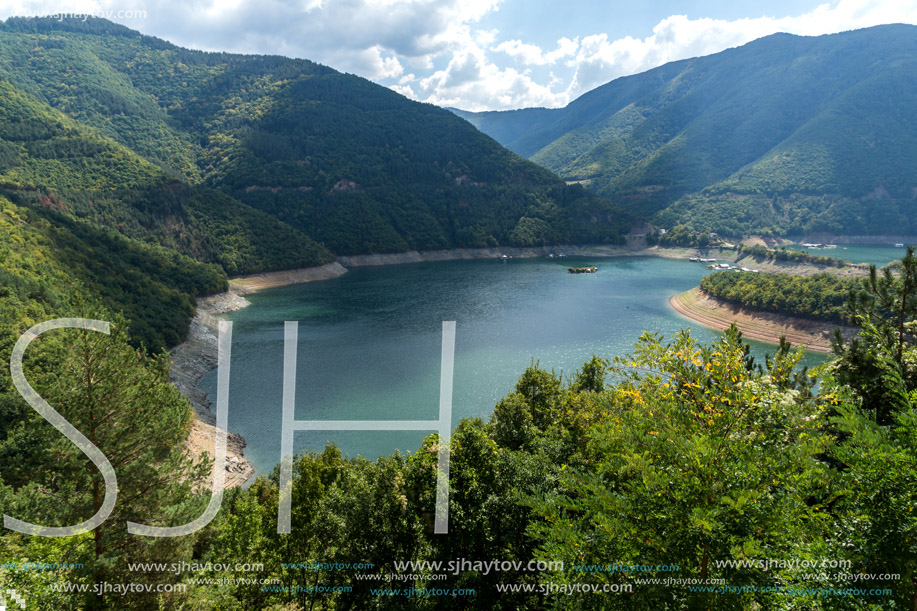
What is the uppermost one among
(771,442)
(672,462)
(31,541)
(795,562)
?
(771,442)

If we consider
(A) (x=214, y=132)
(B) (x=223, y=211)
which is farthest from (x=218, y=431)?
(A) (x=214, y=132)

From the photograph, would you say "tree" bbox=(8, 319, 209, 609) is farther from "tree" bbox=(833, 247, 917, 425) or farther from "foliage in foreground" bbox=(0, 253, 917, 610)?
"tree" bbox=(833, 247, 917, 425)

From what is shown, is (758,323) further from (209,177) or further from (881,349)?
(209,177)

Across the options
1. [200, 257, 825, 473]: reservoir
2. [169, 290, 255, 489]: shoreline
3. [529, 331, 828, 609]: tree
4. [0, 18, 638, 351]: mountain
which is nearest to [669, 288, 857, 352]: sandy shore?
[200, 257, 825, 473]: reservoir

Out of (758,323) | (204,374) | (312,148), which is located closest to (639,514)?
(204,374)

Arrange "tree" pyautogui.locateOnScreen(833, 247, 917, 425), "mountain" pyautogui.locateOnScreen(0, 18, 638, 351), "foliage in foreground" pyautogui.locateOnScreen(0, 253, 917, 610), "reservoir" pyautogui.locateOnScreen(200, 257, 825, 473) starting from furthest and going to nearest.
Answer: "mountain" pyautogui.locateOnScreen(0, 18, 638, 351) → "reservoir" pyautogui.locateOnScreen(200, 257, 825, 473) → "tree" pyautogui.locateOnScreen(833, 247, 917, 425) → "foliage in foreground" pyautogui.locateOnScreen(0, 253, 917, 610)

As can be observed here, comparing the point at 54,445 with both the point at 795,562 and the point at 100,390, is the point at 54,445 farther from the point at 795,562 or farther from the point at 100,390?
the point at 795,562

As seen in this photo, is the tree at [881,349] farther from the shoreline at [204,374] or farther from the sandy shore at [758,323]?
the sandy shore at [758,323]
